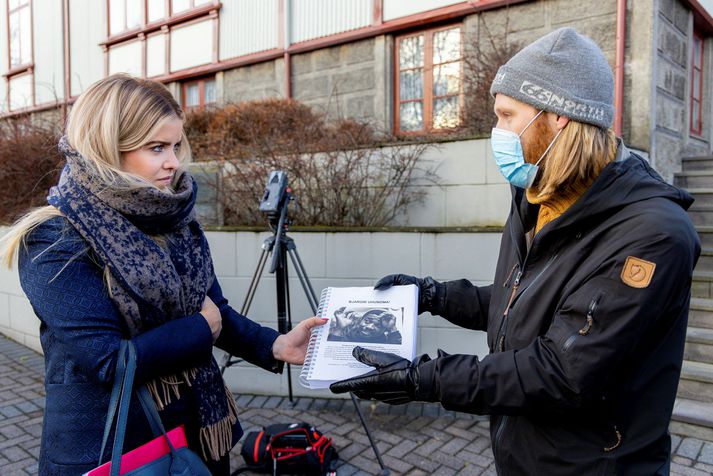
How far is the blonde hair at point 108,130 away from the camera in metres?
1.55

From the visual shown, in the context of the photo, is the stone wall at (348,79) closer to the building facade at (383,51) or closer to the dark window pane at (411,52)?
the building facade at (383,51)

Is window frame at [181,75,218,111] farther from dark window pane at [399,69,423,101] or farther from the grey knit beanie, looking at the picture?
the grey knit beanie

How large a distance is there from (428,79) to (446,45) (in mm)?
542

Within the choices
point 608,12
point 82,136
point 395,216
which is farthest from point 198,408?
point 608,12

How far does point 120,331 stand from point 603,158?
149 centimetres

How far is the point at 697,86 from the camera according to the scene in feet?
24.9

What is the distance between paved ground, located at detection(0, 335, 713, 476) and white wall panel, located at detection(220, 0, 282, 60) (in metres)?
6.99

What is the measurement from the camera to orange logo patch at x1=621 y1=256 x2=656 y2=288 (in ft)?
4.15

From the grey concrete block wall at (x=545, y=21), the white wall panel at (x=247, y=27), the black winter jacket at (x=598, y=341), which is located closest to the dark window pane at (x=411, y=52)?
the grey concrete block wall at (x=545, y=21)

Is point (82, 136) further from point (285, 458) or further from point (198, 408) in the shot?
point (285, 458)

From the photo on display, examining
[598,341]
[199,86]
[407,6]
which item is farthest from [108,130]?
[199,86]

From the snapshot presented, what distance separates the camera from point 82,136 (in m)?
1.58

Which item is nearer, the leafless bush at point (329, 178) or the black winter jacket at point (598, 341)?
the black winter jacket at point (598, 341)

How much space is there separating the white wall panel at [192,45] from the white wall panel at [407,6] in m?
4.06
